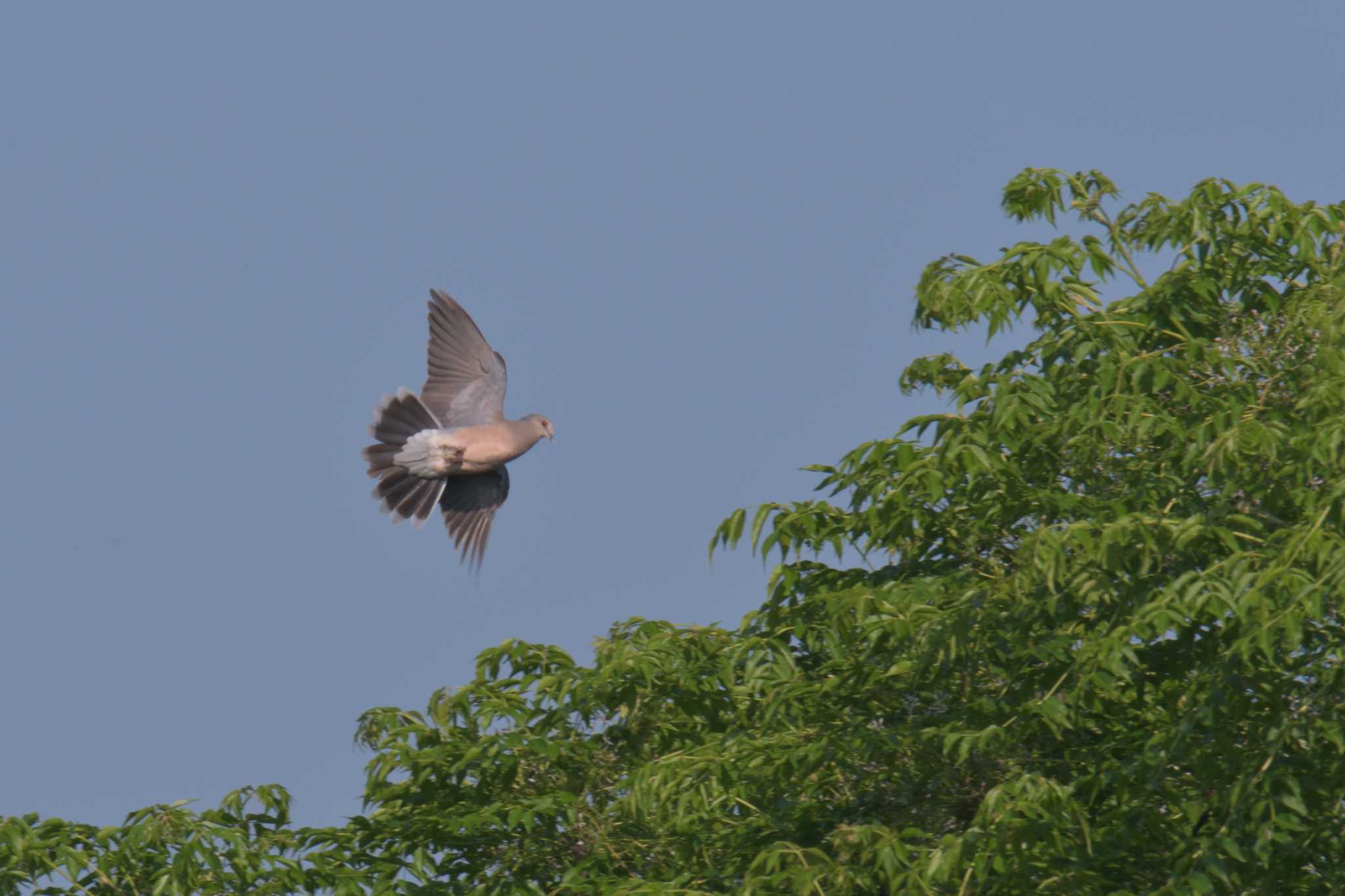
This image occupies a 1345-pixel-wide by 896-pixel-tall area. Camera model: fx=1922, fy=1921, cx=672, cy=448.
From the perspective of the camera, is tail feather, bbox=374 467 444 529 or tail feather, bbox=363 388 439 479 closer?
tail feather, bbox=363 388 439 479

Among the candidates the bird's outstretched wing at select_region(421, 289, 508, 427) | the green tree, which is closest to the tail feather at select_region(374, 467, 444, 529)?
the bird's outstretched wing at select_region(421, 289, 508, 427)

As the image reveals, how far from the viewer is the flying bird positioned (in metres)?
11.2

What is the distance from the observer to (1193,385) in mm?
7570

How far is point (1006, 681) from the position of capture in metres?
7.28

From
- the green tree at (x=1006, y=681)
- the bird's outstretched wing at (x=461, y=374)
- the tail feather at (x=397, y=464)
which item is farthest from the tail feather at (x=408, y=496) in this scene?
the green tree at (x=1006, y=681)

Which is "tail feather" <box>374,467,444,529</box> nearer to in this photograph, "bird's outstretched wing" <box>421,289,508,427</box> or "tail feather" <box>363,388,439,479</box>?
"tail feather" <box>363,388,439,479</box>

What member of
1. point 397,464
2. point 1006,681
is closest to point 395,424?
point 397,464

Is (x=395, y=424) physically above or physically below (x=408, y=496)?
above

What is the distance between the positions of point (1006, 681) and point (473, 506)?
5.16 meters

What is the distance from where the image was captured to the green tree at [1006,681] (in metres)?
6.07

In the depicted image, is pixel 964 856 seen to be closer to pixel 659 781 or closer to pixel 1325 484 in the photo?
pixel 659 781

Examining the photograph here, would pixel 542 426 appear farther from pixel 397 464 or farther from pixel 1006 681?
pixel 1006 681

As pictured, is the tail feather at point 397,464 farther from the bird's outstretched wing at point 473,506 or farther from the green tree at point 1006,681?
the green tree at point 1006,681

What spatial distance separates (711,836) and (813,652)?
2.92ft
